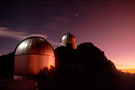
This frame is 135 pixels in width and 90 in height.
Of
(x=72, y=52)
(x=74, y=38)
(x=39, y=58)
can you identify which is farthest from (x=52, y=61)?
(x=74, y=38)

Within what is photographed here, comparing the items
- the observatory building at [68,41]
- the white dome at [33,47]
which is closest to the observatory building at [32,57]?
the white dome at [33,47]

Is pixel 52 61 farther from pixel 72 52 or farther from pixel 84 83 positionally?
pixel 72 52

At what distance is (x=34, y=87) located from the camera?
663 inches

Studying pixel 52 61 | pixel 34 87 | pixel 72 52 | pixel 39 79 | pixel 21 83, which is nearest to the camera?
pixel 21 83

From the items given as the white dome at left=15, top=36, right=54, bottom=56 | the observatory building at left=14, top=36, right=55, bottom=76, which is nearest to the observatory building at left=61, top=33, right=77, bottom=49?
the white dome at left=15, top=36, right=54, bottom=56

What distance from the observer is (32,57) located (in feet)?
64.4

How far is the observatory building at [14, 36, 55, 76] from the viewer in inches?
767

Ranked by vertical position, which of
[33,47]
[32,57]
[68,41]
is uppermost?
[68,41]

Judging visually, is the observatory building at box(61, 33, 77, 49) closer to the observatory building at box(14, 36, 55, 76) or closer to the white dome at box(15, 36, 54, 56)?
the white dome at box(15, 36, 54, 56)

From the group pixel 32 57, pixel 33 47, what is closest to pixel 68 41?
pixel 33 47

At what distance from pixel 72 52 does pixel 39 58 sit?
26.2 m

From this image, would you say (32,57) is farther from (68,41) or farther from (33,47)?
(68,41)

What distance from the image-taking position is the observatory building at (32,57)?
19484mm

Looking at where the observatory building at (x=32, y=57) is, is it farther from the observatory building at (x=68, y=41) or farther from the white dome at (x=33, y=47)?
the observatory building at (x=68, y=41)
